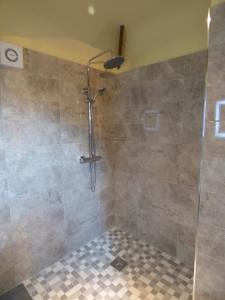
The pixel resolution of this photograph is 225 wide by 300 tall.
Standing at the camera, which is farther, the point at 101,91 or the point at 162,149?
the point at 101,91

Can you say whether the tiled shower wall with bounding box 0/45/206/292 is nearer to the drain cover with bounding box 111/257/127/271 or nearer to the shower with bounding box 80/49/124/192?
the shower with bounding box 80/49/124/192

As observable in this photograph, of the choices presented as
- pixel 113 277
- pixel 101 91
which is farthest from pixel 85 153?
pixel 113 277

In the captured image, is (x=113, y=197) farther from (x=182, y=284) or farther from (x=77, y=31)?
(x=77, y=31)

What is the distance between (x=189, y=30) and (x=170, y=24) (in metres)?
0.23

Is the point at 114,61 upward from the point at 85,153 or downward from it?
upward

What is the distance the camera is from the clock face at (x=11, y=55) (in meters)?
1.44

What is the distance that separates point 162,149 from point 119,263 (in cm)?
126

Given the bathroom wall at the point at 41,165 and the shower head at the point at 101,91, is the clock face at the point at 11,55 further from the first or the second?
the shower head at the point at 101,91

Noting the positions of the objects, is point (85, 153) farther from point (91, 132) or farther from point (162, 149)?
point (162, 149)

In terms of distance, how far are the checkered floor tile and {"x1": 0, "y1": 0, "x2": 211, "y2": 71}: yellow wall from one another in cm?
210

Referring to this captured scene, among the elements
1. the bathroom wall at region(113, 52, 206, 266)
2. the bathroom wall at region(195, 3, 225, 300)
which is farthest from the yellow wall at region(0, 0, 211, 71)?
the bathroom wall at region(195, 3, 225, 300)

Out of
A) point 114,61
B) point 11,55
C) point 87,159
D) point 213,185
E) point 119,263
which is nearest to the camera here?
point 213,185

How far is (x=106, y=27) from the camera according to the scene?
6.85 feet

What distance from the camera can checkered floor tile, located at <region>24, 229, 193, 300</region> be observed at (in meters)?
1.56
